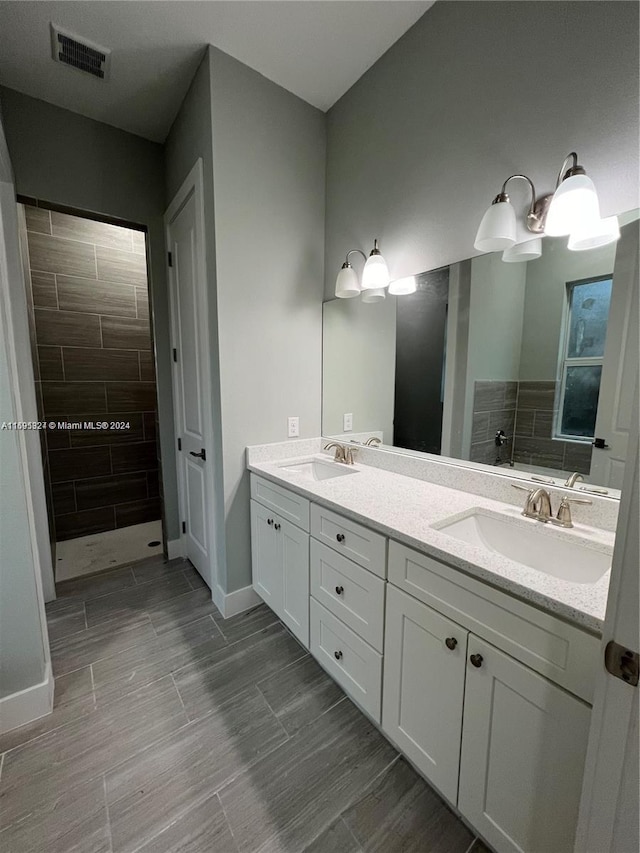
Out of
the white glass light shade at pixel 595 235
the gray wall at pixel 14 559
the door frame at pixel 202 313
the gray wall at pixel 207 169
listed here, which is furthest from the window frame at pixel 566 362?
the gray wall at pixel 14 559

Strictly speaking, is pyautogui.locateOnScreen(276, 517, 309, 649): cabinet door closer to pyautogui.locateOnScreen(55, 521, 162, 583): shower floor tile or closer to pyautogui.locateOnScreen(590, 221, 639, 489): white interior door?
pyautogui.locateOnScreen(590, 221, 639, 489): white interior door

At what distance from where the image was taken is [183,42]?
1.62 metres

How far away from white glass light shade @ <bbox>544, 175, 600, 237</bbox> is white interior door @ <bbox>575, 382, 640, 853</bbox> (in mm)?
842

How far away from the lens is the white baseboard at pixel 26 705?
1.38 metres

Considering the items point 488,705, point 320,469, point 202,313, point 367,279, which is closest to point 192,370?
point 202,313

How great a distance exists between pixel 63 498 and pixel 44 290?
1698 millimetres

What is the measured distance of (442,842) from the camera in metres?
1.06

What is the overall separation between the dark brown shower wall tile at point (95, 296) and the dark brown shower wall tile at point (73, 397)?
0.62 m

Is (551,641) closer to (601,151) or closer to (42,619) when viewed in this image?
(601,151)

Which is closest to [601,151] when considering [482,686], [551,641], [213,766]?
[551,641]

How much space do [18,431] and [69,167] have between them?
1740mm

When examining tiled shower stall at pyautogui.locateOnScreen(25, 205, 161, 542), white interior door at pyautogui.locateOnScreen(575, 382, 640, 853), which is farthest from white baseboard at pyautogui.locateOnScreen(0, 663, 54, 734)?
white interior door at pyautogui.locateOnScreen(575, 382, 640, 853)

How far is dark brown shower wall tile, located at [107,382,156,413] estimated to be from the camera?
3088 millimetres

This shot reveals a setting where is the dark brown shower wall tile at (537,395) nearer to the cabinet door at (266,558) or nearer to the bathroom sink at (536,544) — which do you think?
the bathroom sink at (536,544)
